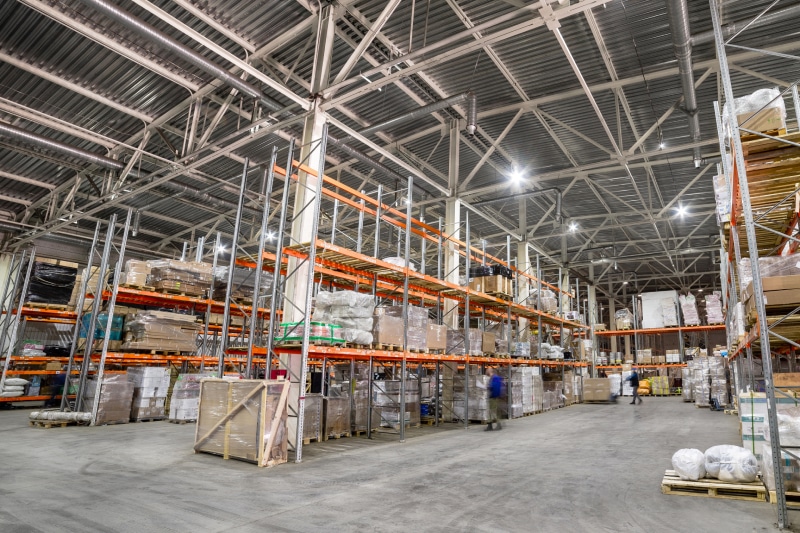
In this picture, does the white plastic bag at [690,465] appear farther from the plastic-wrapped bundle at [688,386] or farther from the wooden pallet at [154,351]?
the plastic-wrapped bundle at [688,386]

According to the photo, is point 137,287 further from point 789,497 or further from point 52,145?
point 789,497

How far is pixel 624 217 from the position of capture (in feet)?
66.9

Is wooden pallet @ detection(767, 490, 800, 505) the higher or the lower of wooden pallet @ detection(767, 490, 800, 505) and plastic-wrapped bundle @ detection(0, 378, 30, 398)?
the higher

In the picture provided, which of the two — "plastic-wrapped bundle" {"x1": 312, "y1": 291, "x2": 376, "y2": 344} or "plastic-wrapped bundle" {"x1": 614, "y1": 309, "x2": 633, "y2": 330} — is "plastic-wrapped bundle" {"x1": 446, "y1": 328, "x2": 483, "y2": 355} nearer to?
"plastic-wrapped bundle" {"x1": 312, "y1": 291, "x2": 376, "y2": 344}

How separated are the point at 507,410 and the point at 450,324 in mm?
3132

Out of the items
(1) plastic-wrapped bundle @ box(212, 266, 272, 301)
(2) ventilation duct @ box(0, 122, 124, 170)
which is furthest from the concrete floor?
(2) ventilation duct @ box(0, 122, 124, 170)

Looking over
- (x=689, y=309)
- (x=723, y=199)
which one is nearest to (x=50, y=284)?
(x=723, y=199)

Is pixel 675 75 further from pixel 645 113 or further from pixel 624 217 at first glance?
pixel 624 217

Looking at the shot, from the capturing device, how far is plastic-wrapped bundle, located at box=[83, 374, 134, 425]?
10.4 metres

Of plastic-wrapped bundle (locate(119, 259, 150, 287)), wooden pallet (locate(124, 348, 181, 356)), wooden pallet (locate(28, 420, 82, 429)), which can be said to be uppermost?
plastic-wrapped bundle (locate(119, 259, 150, 287))

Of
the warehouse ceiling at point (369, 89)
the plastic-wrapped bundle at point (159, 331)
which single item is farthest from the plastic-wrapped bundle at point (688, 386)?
the plastic-wrapped bundle at point (159, 331)

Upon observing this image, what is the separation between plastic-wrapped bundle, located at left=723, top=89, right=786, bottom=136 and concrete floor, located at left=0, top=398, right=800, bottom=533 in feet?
13.4

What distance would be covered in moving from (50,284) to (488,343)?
12.8m

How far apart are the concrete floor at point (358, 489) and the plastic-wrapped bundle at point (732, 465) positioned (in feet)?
1.32
